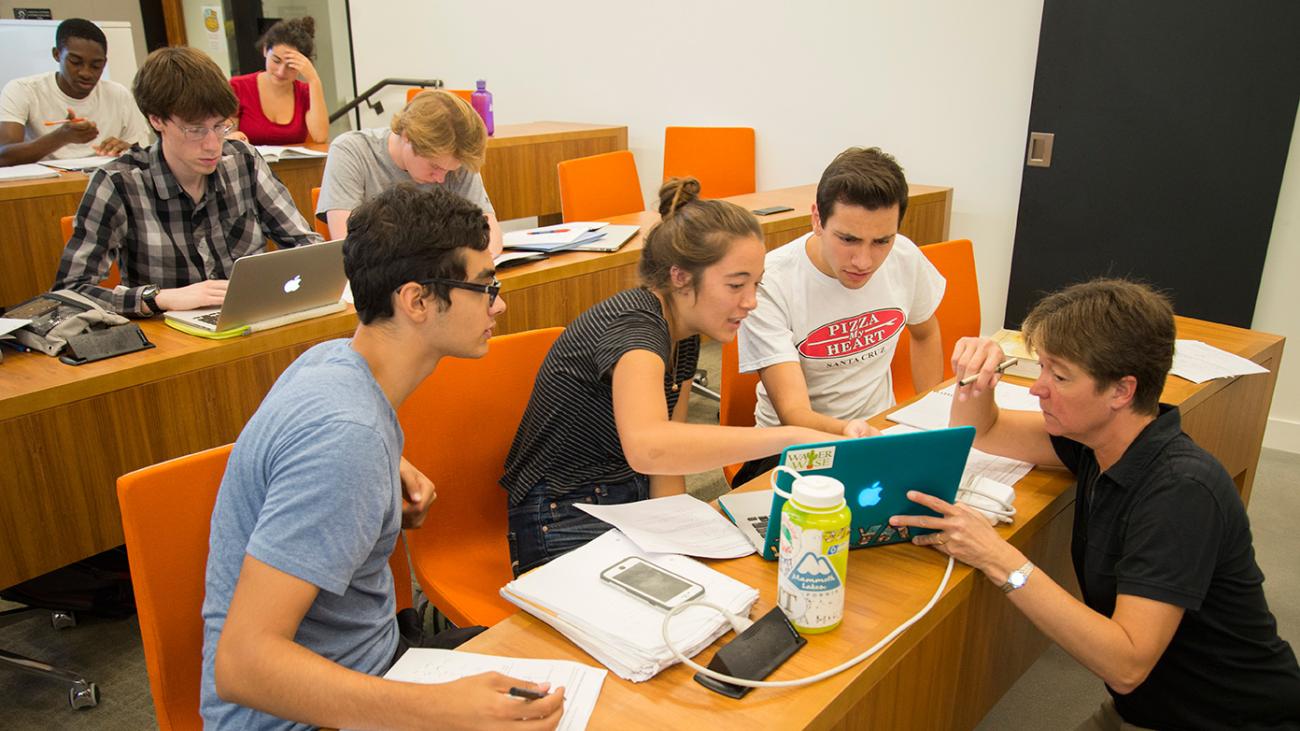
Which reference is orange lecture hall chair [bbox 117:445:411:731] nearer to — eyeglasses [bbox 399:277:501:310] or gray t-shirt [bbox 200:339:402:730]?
gray t-shirt [bbox 200:339:402:730]

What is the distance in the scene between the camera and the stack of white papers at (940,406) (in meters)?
1.79

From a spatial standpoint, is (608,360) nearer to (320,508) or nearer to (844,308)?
(320,508)

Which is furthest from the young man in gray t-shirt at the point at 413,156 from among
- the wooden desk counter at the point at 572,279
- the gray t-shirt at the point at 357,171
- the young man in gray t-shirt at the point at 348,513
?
the young man in gray t-shirt at the point at 348,513

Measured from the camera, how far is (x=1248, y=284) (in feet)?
10.7

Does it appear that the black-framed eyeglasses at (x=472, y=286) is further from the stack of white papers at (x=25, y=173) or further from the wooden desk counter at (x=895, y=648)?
the stack of white papers at (x=25, y=173)

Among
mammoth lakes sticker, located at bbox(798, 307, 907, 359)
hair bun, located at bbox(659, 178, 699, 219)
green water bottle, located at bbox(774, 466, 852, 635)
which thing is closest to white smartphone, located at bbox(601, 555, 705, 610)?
green water bottle, located at bbox(774, 466, 852, 635)

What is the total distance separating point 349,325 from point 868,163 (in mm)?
1275

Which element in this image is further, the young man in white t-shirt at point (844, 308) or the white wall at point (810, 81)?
the white wall at point (810, 81)

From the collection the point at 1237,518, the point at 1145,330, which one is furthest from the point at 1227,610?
the point at 1145,330

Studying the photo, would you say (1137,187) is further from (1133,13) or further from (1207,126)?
(1133,13)

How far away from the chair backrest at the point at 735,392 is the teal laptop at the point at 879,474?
2.53 feet

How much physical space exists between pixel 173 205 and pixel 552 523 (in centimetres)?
138

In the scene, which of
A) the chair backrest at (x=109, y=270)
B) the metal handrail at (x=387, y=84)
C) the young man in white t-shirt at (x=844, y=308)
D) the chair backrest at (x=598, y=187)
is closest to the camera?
the young man in white t-shirt at (x=844, y=308)

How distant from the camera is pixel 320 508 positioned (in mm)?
1001
